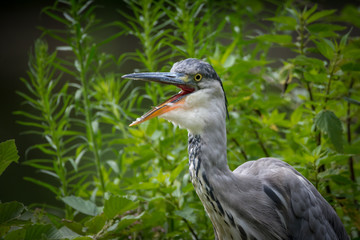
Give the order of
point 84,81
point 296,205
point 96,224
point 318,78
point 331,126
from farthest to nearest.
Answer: point 84,81
point 318,78
point 331,126
point 96,224
point 296,205

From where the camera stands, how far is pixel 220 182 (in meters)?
1.21

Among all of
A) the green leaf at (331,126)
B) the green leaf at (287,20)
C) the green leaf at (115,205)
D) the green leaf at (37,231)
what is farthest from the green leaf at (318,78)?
the green leaf at (37,231)

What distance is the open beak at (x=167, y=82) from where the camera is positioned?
1183 millimetres

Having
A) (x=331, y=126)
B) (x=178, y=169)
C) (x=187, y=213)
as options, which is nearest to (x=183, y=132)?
(x=178, y=169)

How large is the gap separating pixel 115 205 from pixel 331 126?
0.95 m

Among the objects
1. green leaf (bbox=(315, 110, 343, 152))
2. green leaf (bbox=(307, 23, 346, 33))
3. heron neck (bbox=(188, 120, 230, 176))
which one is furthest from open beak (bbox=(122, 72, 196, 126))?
green leaf (bbox=(307, 23, 346, 33))

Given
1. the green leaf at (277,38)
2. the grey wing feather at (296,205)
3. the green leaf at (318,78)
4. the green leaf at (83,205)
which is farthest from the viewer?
the green leaf at (277,38)

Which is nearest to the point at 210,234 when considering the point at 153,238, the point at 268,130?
the point at 153,238

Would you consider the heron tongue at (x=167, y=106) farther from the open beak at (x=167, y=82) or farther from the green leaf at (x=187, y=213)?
the green leaf at (x=187, y=213)

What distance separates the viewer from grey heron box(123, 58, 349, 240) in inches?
47.6

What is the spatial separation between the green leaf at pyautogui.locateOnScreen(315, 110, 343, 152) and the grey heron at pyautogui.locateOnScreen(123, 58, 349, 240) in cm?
30

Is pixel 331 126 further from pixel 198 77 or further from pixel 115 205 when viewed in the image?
pixel 115 205

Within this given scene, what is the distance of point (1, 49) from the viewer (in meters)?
3.05

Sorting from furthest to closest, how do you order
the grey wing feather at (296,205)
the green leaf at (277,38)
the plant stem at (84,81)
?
the plant stem at (84,81), the green leaf at (277,38), the grey wing feather at (296,205)
